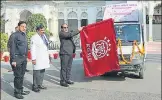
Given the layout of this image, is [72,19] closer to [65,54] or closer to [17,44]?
[65,54]

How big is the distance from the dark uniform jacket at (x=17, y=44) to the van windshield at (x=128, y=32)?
4087 mm

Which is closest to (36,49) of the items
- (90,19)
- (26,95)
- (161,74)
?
(26,95)

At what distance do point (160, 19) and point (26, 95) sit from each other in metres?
34.8

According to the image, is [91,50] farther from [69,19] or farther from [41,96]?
[69,19]

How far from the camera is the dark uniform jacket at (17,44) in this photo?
27.1 feet

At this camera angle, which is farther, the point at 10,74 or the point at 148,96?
the point at 10,74

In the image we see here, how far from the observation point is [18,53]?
8.35m

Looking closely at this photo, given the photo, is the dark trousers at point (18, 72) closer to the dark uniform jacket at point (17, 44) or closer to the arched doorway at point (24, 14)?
the dark uniform jacket at point (17, 44)

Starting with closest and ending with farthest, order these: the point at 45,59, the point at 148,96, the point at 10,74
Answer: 1. the point at 148,96
2. the point at 45,59
3. the point at 10,74

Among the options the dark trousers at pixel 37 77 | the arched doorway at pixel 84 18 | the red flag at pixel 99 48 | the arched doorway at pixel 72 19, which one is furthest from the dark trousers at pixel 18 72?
the arched doorway at pixel 72 19

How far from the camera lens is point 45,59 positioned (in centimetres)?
912

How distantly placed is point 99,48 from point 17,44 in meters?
2.80

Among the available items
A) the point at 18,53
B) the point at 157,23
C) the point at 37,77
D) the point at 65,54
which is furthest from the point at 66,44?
the point at 157,23

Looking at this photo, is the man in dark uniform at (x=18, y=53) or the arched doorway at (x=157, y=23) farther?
the arched doorway at (x=157, y=23)
